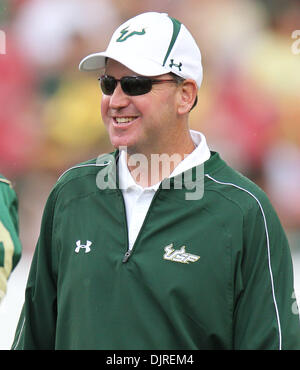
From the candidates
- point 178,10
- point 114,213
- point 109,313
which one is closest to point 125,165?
point 114,213

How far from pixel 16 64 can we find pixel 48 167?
95 centimetres

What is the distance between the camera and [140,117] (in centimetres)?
234

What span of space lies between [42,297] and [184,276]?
1.79 feet

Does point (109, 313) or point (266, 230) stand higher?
point (266, 230)

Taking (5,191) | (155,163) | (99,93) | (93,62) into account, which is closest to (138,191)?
(155,163)

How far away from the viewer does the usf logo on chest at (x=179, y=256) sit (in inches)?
87.2

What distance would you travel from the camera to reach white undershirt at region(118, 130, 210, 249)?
2322 mm

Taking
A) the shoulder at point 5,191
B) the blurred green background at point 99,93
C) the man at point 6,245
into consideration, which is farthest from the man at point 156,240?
the blurred green background at point 99,93

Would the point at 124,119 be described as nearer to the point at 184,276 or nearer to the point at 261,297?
the point at 184,276

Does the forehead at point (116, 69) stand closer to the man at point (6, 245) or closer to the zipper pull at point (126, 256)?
the zipper pull at point (126, 256)

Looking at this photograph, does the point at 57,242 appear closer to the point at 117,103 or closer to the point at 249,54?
the point at 117,103

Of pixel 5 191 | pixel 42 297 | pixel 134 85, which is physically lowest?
pixel 42 297

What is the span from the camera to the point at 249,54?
6480mm

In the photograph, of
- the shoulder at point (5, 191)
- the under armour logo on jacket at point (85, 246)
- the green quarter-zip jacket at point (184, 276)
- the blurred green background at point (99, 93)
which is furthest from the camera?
the blurred green background at point (99, 93)
